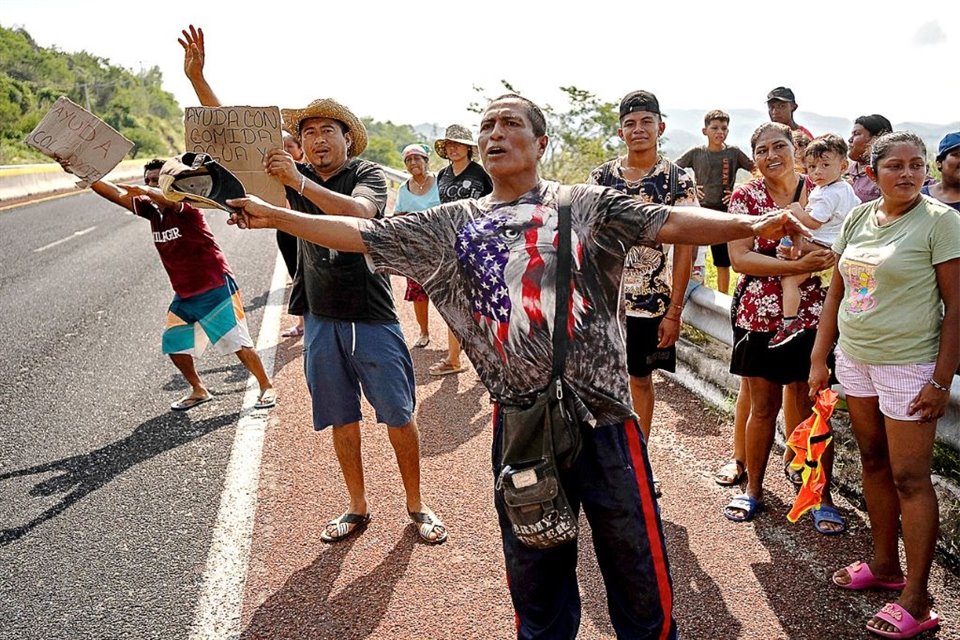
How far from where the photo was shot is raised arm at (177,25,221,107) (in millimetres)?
3439

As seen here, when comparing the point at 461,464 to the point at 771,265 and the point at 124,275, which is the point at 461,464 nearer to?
the point at 771,265

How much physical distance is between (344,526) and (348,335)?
102 centimetres

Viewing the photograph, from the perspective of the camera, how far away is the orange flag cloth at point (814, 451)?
3336mm

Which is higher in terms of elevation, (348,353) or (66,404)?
(348,353)

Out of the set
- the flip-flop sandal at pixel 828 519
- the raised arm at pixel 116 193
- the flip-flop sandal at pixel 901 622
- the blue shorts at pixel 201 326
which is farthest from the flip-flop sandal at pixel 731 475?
the raised arm at pixel 116 193

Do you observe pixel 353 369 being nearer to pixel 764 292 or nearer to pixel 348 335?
pixel 348 335

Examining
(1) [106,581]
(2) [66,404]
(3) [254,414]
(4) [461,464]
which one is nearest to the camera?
(1) [106,581]

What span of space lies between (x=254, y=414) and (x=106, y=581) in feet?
7.13

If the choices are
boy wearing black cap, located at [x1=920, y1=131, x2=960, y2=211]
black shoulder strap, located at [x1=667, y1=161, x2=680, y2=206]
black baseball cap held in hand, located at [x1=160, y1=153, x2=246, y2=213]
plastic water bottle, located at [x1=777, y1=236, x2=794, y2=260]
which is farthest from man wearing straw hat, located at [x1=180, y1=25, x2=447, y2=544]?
boy wearing black cap, located at [x1=920, y1=131, x2=960, y2=211]

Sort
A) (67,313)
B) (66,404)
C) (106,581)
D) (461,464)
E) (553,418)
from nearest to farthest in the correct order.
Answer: (553,418) < (106,581) < (461,464) < (66,404) < (67,313)

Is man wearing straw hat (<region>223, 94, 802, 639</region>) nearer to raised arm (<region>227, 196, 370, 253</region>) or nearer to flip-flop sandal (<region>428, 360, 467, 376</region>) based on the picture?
raised arm (<region>227, 196, 370, 253</region>)

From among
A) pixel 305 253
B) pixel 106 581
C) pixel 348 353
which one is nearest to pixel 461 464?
pixel 348 353

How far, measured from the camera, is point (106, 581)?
3.53m

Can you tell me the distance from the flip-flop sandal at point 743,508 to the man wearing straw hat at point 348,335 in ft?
5.02
